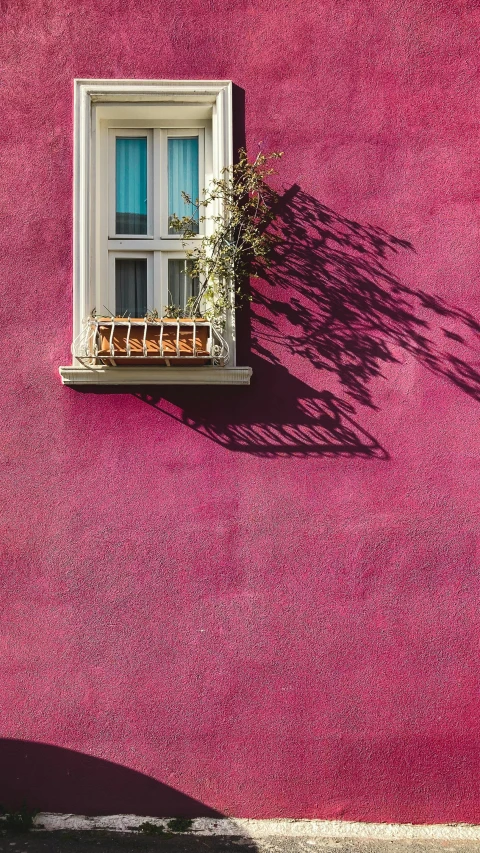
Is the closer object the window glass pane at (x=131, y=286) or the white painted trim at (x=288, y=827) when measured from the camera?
the white painted trim at (x=288, y=827)

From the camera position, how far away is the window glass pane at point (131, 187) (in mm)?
5188

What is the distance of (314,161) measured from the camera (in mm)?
4973

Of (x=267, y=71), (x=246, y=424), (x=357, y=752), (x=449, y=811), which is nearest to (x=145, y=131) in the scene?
(x=267, y=71)

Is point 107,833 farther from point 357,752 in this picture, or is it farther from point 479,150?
point 479,150

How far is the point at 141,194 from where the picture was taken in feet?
17.1

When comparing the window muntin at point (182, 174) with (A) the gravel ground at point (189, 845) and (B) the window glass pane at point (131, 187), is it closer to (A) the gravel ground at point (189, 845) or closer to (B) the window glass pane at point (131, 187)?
(B) the window glass pane at point (131, 187)

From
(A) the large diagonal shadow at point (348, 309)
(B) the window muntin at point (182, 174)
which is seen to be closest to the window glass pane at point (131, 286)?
(B) the window muntin at point (182, 174)

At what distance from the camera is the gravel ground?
449 centimetres

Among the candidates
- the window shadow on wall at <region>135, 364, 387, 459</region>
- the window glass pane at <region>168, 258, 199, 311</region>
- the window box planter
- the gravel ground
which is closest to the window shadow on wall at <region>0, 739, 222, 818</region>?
the gravel ground

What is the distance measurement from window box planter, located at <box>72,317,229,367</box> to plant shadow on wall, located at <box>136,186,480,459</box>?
30 cm

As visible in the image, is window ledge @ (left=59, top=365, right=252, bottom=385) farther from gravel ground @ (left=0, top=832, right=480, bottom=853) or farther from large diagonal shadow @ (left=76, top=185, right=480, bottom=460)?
gravel ground @ (left=0, top=832, right=480, bottom=853)

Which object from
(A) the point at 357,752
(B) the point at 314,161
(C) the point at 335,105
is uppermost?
(C) the point at 335,105

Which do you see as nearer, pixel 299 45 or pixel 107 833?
pixel 107 833

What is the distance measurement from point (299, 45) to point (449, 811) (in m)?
4.80
